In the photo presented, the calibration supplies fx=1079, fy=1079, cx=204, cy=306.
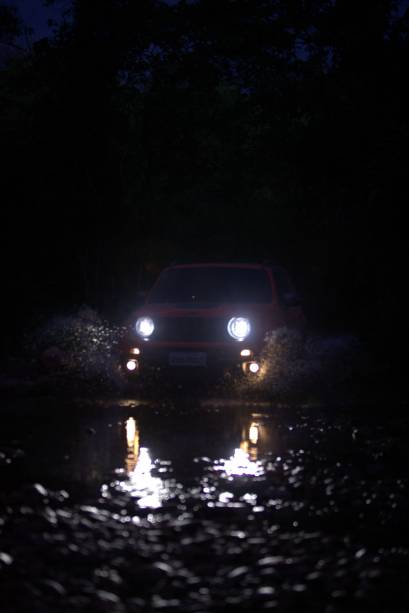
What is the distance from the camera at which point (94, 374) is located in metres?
16.0

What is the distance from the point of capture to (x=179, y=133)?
93.0 feet

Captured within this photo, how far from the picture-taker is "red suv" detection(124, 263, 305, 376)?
13.6 m

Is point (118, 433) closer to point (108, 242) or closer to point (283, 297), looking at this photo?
point (283, 297)

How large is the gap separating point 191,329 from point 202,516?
7.50 metres

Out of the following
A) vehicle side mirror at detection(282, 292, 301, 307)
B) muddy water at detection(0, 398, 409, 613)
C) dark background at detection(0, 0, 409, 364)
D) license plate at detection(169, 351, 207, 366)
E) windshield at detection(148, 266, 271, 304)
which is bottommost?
muddy water at detection(0, 398, 409, 613)

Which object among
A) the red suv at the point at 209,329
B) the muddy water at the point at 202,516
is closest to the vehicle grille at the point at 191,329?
the red suv at the point at 209,329

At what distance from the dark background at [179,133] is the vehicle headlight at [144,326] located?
28.9 feet

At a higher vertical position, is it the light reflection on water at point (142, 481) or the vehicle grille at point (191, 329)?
the vehicle grille at point (191, 329)

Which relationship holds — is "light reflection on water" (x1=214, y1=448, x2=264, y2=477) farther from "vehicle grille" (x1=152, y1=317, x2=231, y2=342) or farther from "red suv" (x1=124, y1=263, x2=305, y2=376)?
"vehicle grille" (x1=152, y1=317, x2=231, y2=342)

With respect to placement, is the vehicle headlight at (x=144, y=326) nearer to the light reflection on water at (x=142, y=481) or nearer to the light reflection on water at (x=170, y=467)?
the light reflection on water at (x=170, y=467)

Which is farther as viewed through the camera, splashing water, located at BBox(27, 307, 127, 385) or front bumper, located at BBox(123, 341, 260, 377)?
splashing water, located at BBox(27, 307, 127, 385)

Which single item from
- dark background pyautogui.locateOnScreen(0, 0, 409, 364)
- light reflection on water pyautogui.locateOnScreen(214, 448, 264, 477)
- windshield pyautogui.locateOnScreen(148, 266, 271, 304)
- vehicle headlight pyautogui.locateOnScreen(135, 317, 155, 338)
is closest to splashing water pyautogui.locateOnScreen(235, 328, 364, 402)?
windshield pyautogui.locateOnScreen(148, 266, 271, 304)

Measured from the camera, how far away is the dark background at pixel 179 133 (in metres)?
24.2

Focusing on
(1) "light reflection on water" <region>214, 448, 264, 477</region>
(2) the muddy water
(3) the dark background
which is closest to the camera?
(2) the muddy water
